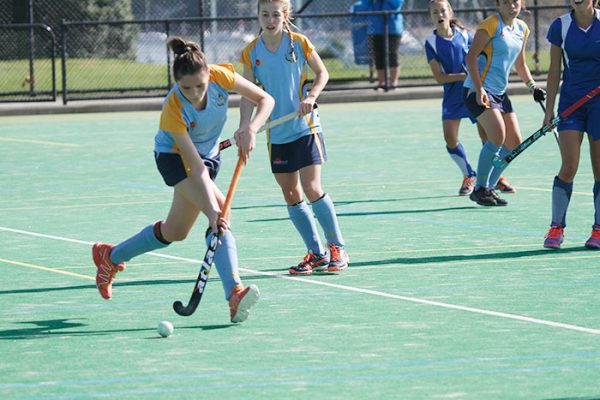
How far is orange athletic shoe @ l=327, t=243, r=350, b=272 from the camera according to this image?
29.6 feet

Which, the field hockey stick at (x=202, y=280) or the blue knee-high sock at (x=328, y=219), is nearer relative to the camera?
the field hockey stick at (x=202, y=280)

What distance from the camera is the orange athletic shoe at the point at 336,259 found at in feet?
29.6

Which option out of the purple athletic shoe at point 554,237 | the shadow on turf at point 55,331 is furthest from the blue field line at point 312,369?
the purple athletic shoe at point 554,237

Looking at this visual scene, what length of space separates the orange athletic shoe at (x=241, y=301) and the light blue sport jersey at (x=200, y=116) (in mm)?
914

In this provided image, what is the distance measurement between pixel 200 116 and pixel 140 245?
102 centimetres

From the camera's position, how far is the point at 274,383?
6.01 metres

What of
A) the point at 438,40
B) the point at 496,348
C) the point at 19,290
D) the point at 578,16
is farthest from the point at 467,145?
the point at 496,348

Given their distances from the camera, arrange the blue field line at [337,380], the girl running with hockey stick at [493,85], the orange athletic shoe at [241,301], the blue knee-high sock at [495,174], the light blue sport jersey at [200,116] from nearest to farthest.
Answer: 1. the blue field line at [337,380]
2. the orange athletic shoe at [241,301]
3. the light blue sport jersey at [200,116]
4. the girl running with hockey stick at [493,85]
5. the blue knee-high sock at [495,174]

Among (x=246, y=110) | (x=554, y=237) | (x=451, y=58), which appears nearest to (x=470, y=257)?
(x=554, y=237)

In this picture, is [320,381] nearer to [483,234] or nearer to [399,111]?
[483,234]

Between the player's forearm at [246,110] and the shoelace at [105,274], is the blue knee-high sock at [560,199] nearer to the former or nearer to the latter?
the player's forearm at [246,110]

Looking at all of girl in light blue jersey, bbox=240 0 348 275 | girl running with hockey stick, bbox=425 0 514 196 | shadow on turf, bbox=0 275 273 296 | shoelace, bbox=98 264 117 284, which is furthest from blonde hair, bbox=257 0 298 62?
girl running with hockey stick, bbox=425 0 514 196

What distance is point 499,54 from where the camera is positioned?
12.1 metres

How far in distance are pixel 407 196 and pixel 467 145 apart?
4.31 meters
